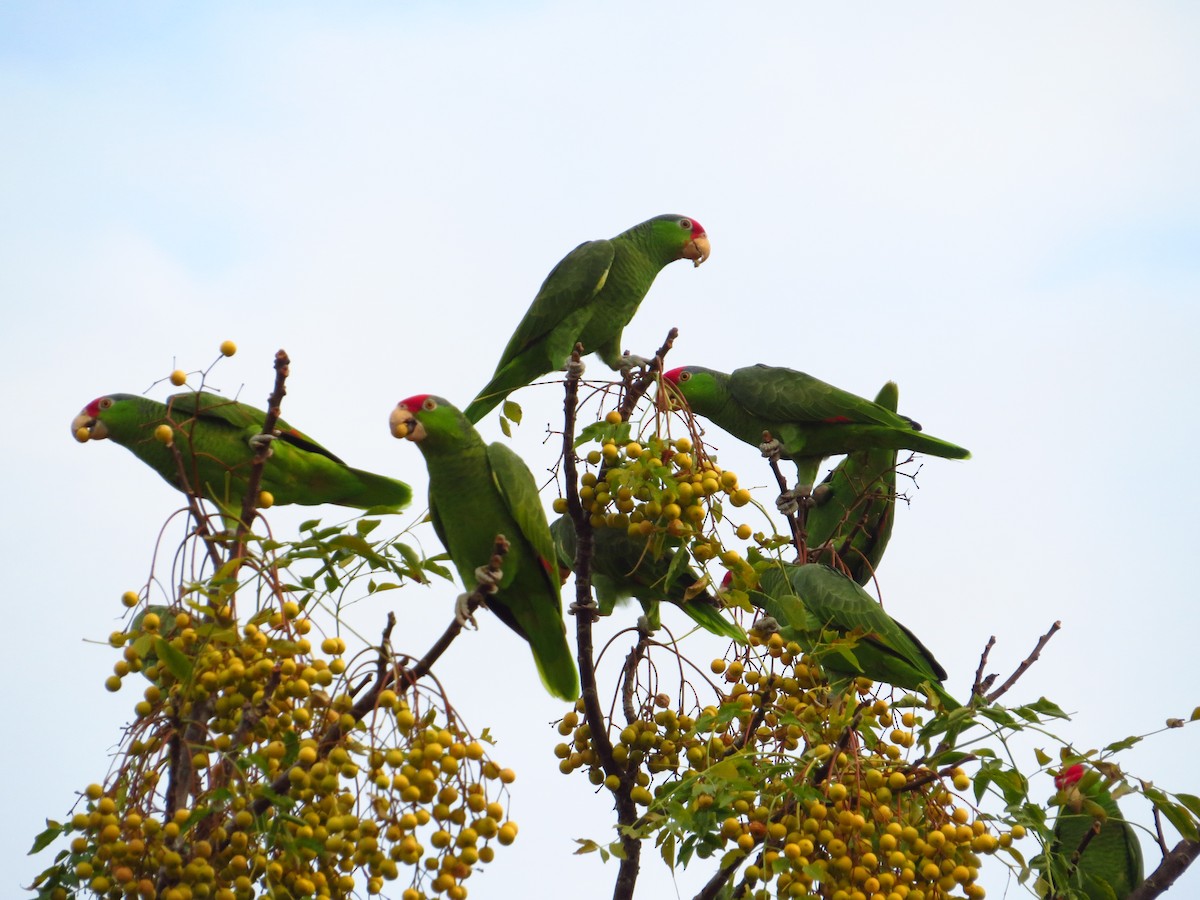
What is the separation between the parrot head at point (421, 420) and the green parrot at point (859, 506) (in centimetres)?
245

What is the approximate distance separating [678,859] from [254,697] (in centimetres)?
117

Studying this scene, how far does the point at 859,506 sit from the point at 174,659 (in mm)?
4296

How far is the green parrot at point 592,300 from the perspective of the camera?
19.0 ft

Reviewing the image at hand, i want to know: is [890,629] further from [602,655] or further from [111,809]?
[111,809]

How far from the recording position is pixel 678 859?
3018 mm

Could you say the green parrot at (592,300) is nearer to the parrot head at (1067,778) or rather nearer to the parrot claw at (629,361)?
the parrot claw at (629,361)

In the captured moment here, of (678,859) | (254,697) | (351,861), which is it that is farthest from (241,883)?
(678,859)

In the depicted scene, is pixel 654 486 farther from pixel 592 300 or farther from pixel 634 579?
pixel 592 300

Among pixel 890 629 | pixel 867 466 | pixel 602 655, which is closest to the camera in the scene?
pixel 602 655

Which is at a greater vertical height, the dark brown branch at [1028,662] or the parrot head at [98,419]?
the parrot head at [98,419]

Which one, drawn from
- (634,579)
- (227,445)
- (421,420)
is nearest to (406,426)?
(421,420)

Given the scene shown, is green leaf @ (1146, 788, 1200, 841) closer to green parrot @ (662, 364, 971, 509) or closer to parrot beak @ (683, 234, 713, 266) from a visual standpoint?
green parrot @ (662, 364, 971, 509)

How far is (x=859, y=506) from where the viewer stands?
617 cm

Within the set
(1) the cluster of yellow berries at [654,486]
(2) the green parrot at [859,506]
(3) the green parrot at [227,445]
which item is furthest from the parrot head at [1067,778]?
(3) the green parrot at [227,445]
